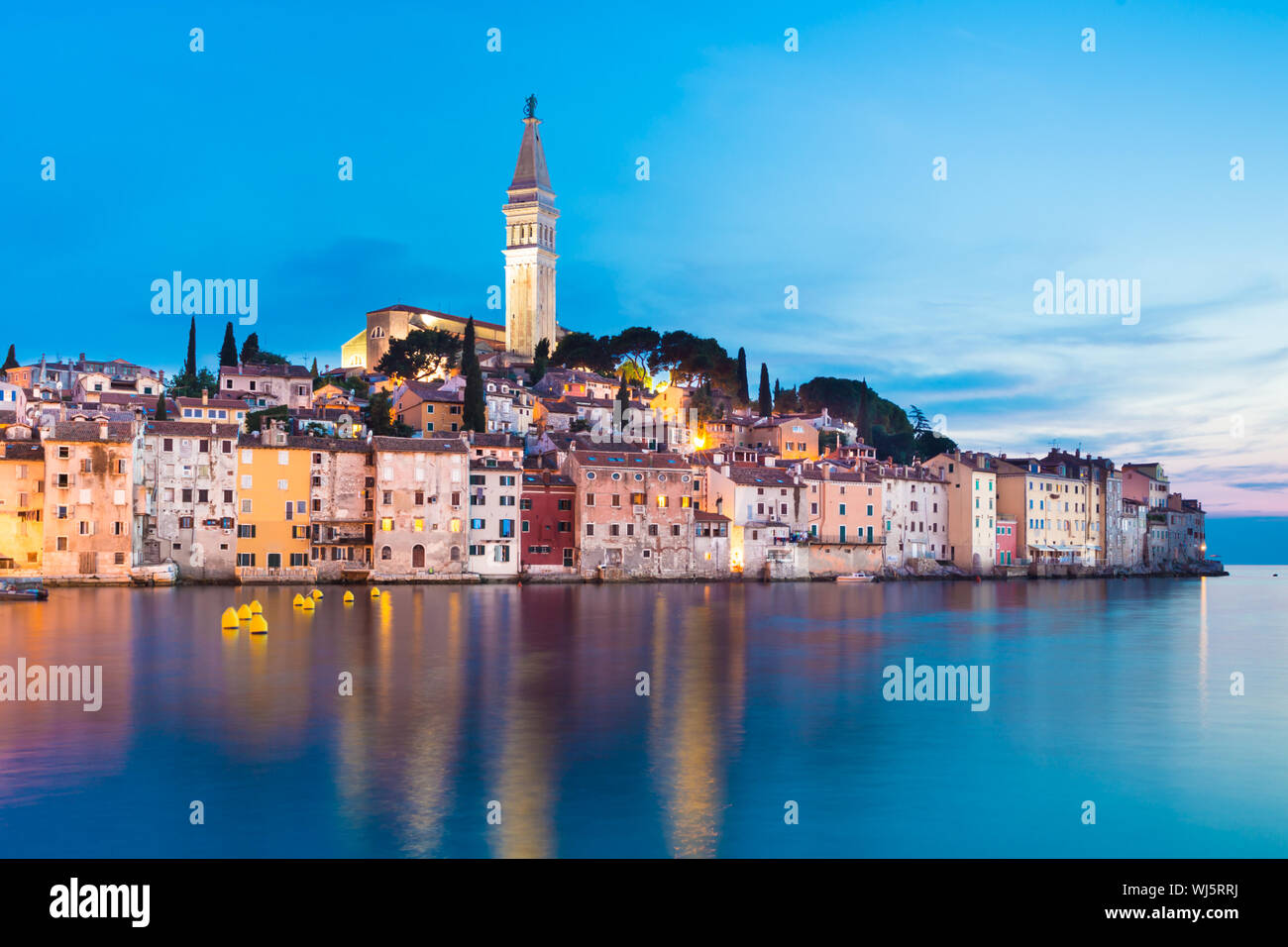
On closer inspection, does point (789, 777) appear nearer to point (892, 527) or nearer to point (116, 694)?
point (116, 694)

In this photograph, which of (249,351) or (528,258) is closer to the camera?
(249,351)

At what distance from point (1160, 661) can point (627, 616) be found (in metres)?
17.1

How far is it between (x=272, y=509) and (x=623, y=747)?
42.6 meters

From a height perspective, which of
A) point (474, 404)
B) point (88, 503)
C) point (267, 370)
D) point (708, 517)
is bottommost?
point (708, 517)

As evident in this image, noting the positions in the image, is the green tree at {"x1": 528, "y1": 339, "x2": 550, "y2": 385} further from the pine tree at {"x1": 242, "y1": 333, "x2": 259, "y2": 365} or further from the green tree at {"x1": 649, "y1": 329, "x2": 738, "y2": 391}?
the pine tree at {"x1": 242, "y1": 333, "x2": 259, "y2": 365}

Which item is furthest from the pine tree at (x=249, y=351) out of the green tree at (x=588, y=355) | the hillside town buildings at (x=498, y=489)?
the green tree at (x=588, y=355)

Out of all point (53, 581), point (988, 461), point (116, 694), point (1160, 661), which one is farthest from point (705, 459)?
point (116, 694)

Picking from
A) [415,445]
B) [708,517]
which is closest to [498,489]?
[415,445]

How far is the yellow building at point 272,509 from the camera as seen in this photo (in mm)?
52656

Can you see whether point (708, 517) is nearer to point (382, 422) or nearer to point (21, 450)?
point (382, 422)

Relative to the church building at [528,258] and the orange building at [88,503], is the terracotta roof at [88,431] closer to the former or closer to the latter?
the orange building at [88,503]

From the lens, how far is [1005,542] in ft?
250
